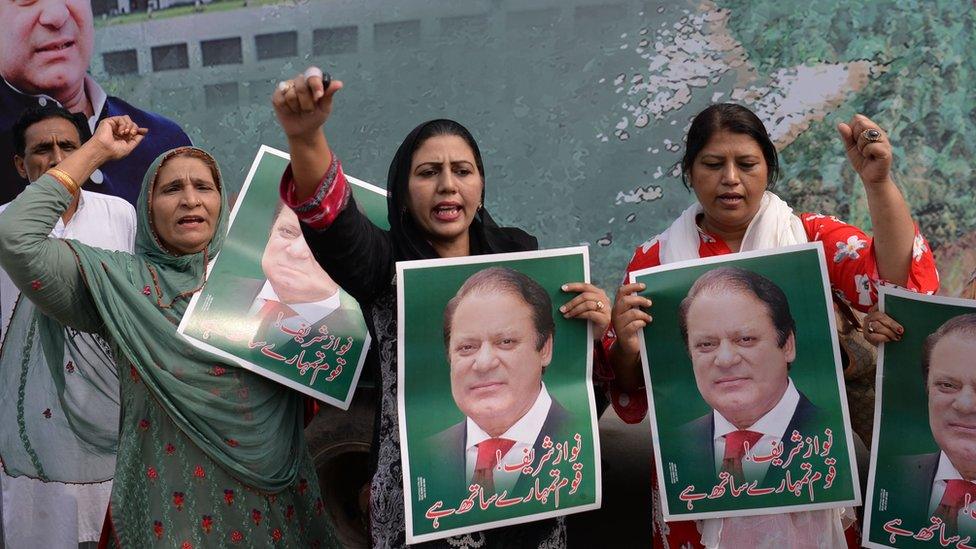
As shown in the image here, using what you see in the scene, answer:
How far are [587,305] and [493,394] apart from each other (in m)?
0.33

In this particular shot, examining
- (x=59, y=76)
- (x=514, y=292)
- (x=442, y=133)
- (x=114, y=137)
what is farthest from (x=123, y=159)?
(x=514, y=292)

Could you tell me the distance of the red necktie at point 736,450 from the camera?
8.60 ft

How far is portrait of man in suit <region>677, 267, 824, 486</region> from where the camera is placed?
2.62 metres

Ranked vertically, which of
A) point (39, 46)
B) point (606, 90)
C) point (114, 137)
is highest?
point (39, 46)

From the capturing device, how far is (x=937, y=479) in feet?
8.46

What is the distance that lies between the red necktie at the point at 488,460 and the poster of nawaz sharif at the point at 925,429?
3.21 ft

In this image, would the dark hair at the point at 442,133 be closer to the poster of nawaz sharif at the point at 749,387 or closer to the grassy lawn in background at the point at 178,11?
the poster of nawaz sharif at the point at 749,387

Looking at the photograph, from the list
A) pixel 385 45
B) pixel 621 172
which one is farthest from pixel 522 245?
pixel 385 45

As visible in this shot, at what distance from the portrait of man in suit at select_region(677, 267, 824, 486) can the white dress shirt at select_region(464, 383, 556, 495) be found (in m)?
0.39

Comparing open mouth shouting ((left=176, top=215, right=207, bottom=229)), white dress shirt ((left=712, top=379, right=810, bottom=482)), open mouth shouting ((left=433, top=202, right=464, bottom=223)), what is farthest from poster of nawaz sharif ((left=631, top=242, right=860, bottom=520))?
open mouth shouting ((left=176, top=215, right=207, bottom=229))

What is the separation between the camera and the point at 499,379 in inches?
101

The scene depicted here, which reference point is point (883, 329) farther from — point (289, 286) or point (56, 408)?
point (56, 408)

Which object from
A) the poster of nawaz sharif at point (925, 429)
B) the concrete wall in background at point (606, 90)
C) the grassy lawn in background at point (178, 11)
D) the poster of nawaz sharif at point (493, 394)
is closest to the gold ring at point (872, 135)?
the poster of nawaz sharif at point (925, 429)

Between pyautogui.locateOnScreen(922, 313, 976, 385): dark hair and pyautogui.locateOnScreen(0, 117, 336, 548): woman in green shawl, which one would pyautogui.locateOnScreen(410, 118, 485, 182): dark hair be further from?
pyautogui.locateOnScreen(922, 313, 976, 385): dark hair
